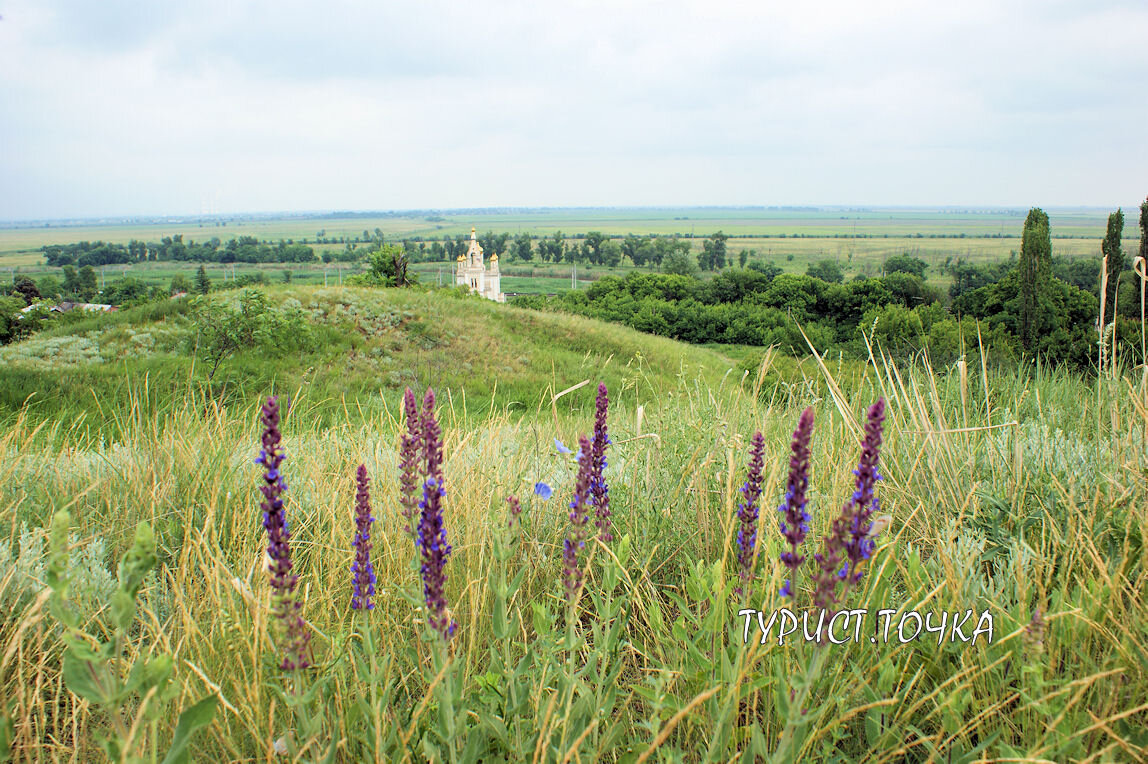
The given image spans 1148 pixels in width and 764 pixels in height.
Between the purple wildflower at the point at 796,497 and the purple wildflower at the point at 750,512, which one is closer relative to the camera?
the purple wildflower at the point at 796,497

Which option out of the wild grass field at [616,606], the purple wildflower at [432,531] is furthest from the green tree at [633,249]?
the purple wildflower at [432,531]

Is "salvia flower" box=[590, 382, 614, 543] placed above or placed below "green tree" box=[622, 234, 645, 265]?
below

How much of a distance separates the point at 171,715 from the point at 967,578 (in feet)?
8.04

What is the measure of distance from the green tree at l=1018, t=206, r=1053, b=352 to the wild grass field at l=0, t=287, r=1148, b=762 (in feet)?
85.9

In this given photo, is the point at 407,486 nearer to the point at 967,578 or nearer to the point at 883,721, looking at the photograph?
the point at 883,721

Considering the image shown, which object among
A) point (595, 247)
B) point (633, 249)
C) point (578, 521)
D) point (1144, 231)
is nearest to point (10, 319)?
point (578, 521)

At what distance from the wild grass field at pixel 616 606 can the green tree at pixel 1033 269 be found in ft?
85.9

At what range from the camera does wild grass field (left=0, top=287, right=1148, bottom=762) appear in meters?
1.53

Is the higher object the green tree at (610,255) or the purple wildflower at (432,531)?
the green tree at (610,255)

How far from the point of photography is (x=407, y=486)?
1436mm

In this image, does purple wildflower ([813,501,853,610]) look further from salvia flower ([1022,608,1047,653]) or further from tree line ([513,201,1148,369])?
tree line ([513,201,1148,369])

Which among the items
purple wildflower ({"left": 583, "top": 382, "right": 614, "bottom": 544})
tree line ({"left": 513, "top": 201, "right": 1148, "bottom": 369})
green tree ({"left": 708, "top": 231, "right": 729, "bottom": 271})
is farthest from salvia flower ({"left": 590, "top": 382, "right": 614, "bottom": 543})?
green tree ({"left": 708, "top": 231, "right": 729, "bottom": 271})

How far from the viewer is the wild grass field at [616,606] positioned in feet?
5.03

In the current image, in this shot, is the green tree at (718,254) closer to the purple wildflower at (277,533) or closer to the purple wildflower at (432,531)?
the purple wildflower at (432,531)
